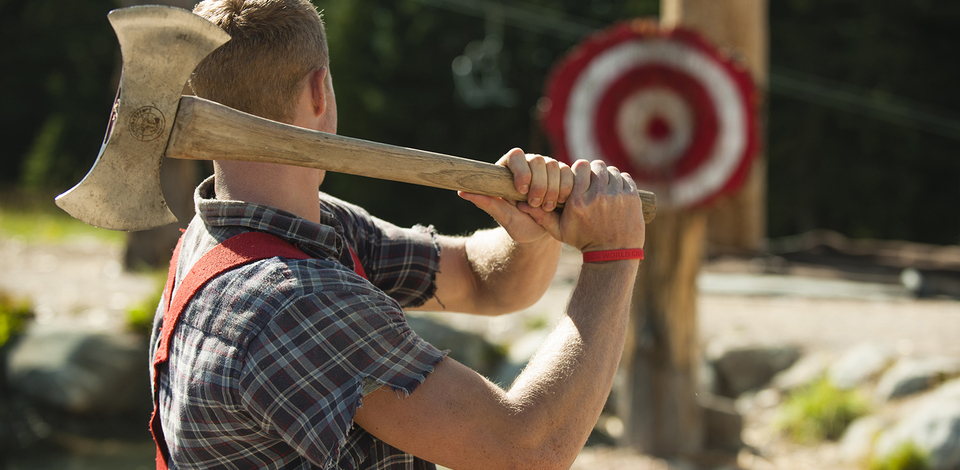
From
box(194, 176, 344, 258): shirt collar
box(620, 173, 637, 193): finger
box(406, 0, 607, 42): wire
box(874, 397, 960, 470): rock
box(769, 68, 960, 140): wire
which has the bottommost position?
box(874, 397, 960, 470): rock

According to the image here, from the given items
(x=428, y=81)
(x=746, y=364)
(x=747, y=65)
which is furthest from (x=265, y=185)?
(x=428, y=81)

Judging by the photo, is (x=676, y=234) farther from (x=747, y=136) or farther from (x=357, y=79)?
(x=357, y=79)

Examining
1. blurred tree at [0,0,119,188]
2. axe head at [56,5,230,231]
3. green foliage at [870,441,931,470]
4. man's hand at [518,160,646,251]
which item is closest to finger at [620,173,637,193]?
man's hand at [518,160,646,251]

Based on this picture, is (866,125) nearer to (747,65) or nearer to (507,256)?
(747,65)

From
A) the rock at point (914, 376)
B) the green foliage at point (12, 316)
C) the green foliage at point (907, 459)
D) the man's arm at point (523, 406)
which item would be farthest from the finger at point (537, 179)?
the green foliage at point (12, 316)

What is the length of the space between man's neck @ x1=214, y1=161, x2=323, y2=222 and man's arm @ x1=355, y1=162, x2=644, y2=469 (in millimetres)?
397

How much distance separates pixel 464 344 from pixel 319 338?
474 cm

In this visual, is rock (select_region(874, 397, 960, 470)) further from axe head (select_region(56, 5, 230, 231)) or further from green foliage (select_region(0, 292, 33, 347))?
green foliage (select_region(0, 292, 33, 347))

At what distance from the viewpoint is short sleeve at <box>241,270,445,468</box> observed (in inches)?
44.7

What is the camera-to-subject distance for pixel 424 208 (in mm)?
15789

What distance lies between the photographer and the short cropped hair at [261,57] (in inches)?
51.9

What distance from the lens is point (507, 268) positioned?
1.77 meters

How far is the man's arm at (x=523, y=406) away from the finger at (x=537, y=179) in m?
0.24

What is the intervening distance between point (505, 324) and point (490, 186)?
4.96m
